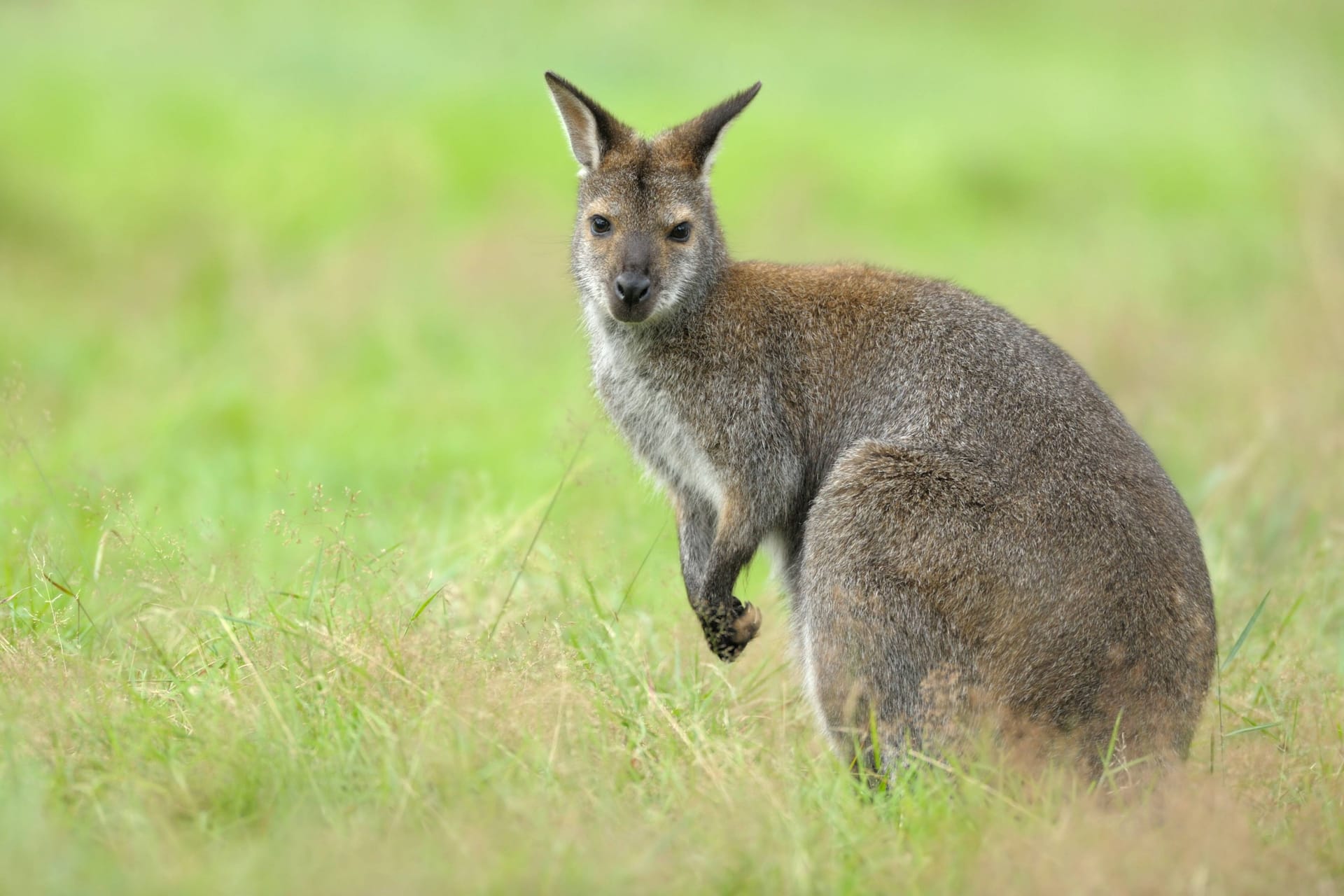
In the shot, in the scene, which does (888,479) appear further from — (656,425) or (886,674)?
(656,425)

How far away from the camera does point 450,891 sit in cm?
319

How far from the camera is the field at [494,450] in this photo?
364 centimetres

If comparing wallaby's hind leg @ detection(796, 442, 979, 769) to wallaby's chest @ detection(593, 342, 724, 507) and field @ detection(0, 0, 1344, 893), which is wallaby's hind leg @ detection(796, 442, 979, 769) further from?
wallaby's chest @ detection(593, 342, 724, 507)

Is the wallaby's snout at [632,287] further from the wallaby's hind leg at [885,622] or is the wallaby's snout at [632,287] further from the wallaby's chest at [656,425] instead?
the wallaby's hind leg at [885,622]

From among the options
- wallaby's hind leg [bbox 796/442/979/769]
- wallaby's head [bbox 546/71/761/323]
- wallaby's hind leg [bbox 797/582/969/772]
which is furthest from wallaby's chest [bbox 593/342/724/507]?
wallaby's hind leg [bbox 797/582/969/772]

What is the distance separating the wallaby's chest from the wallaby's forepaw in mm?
412

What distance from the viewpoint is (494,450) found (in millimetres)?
8984

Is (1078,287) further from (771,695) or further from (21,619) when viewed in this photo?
(21,619)

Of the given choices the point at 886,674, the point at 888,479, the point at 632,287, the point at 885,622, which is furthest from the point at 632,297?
the point at 886,674

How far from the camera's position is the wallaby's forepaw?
513cm

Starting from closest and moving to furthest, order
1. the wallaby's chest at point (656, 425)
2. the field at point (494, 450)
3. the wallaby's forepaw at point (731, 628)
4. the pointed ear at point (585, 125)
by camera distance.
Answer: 1. the field at point (494, 450)
2. the wallaby's forepaw at point (731, 628)
3. the wallaby's chest at point (656, 425)
4. the pointed ear at point (585, 125)

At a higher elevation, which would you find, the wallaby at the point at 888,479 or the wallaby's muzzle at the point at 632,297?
the wallaby's muzzle at the point at 632,297

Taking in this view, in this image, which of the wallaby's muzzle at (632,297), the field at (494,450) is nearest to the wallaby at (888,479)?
the wallaby's muzzle at (632,297)

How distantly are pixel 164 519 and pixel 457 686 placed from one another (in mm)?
3365
